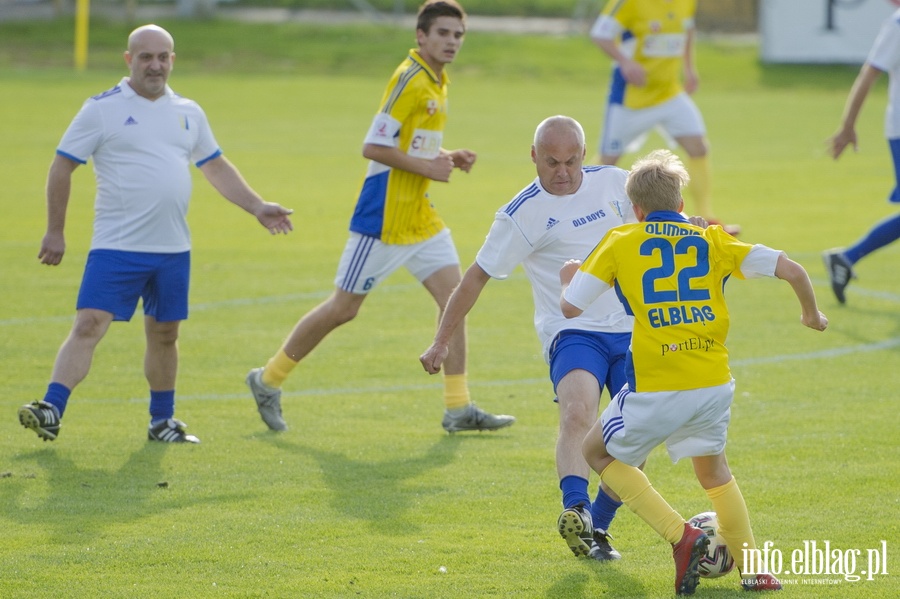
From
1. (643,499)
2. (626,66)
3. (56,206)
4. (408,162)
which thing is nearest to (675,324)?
(643,499)

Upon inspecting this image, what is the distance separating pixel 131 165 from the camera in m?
7.62

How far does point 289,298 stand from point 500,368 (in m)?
2.83

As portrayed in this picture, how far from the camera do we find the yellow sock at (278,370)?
802cm

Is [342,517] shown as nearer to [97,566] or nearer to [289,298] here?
[97,566]

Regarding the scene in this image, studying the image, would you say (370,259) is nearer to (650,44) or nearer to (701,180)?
(701,180)

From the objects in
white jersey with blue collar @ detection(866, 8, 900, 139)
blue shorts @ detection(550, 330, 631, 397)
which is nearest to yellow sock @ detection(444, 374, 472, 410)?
blue shorts @ detection(550, 330, 631, 397)

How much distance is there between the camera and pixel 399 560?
18.6 feet

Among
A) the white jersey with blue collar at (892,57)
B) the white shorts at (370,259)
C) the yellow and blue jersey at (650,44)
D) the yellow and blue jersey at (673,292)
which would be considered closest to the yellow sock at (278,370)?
the white shorts at (370,259)

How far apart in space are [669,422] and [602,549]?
2.85 feet

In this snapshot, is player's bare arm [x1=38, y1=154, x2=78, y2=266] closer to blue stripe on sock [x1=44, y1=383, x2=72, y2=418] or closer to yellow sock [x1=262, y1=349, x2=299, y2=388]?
blue stripe on sock [x1=44, y1=383, x2=72, y2=418]

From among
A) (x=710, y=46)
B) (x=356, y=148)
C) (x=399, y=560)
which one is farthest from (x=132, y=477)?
(x=710, y=46)

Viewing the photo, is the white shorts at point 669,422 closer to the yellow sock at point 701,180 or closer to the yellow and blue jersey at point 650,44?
the yellow sock at point 701,180

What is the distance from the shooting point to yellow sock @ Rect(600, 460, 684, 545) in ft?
17.0

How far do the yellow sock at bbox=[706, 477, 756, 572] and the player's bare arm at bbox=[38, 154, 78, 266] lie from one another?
410cm
